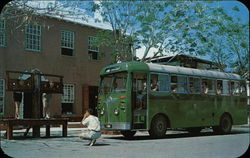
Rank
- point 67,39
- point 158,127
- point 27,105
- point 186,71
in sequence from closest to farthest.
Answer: point 158,127, point 186,71, point 27,105, point 67,39

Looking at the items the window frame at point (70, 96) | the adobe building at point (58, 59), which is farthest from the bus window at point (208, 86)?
the window frame at point (70, 96)

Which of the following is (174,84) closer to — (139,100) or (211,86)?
(139,100)

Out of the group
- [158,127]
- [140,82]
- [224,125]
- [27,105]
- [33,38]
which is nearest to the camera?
[140,82]

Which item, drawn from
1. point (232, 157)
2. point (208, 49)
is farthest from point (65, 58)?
point (232, 157)

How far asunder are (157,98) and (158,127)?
42.7 inches

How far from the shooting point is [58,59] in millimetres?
21938

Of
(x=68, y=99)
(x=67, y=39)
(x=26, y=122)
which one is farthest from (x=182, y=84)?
(x=67, y=39)

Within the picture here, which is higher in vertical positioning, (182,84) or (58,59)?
(58,59)

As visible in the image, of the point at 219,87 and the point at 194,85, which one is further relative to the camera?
the point at 219,87

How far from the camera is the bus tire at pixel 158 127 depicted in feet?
45.7

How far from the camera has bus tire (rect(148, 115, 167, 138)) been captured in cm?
1393

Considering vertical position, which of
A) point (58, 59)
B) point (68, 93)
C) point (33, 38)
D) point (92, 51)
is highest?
point (33, 38)

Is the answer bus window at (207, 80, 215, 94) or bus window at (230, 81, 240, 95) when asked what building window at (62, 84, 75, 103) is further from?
bus window at (230, 81, 240, 95)

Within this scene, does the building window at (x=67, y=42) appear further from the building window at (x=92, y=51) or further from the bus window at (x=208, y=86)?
the bus window at (x=208, y=86)
